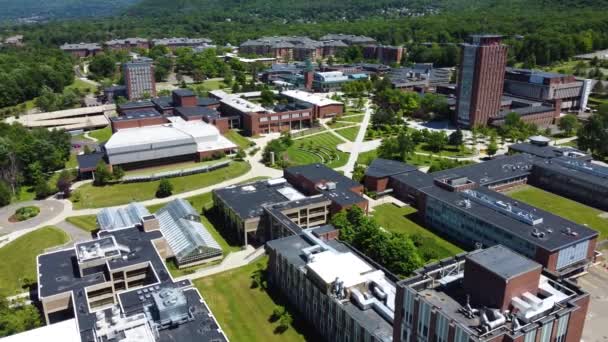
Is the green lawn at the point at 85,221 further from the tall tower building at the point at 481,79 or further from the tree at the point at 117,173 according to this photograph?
the tall tower building at the point at 481,79

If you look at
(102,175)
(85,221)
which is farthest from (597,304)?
(102,175)

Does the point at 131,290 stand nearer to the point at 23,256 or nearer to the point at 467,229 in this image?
the point at 23,256

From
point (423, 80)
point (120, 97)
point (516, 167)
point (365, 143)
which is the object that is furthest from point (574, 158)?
point (120, 97)

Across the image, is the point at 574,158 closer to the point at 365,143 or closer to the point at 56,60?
the point at 365,143

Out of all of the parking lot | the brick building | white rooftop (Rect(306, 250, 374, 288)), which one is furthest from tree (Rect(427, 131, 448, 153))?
the brick building

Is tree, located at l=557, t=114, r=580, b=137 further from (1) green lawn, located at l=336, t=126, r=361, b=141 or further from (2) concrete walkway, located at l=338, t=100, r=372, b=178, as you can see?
(1) green lawn, located at l=336, t=126, r=361, b=141
